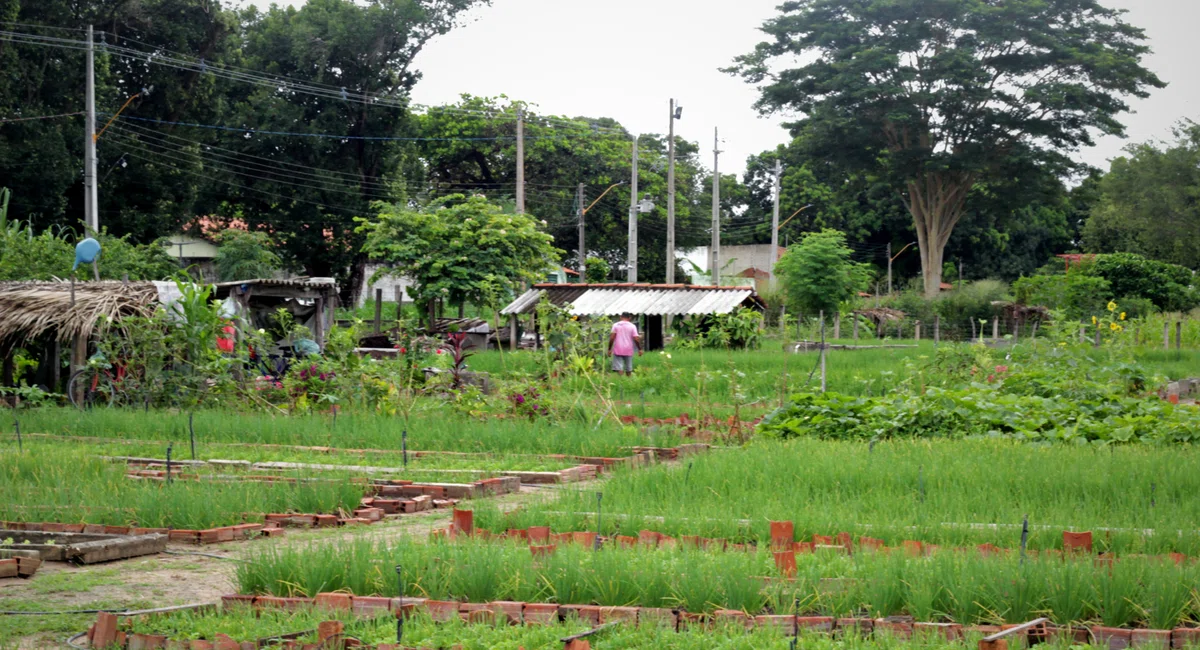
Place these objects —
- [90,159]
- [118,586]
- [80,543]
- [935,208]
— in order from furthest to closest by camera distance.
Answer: [935,208], [90,159], [80,543], [118,586]

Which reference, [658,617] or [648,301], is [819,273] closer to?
[648,301]

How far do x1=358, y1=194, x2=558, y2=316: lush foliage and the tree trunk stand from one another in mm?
16754

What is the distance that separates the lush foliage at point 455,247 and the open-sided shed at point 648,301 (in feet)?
3.40

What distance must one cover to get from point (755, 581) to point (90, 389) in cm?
1244

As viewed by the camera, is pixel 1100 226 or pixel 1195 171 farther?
pixel 1100 226

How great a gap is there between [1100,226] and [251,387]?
53.1 m

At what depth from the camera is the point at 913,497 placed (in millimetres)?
7887

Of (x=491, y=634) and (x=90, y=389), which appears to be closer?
(x=491, y=634)

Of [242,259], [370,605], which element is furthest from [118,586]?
[242,259]

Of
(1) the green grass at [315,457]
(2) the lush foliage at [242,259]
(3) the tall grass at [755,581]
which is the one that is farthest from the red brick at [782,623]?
(2) the lush foliage at [242,259]

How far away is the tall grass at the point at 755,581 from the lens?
513 cm

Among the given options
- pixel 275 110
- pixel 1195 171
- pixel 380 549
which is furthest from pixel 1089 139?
pixel 380 549

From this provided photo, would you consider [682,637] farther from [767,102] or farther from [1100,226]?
[1100,226]

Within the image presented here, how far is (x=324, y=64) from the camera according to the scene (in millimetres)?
41062
